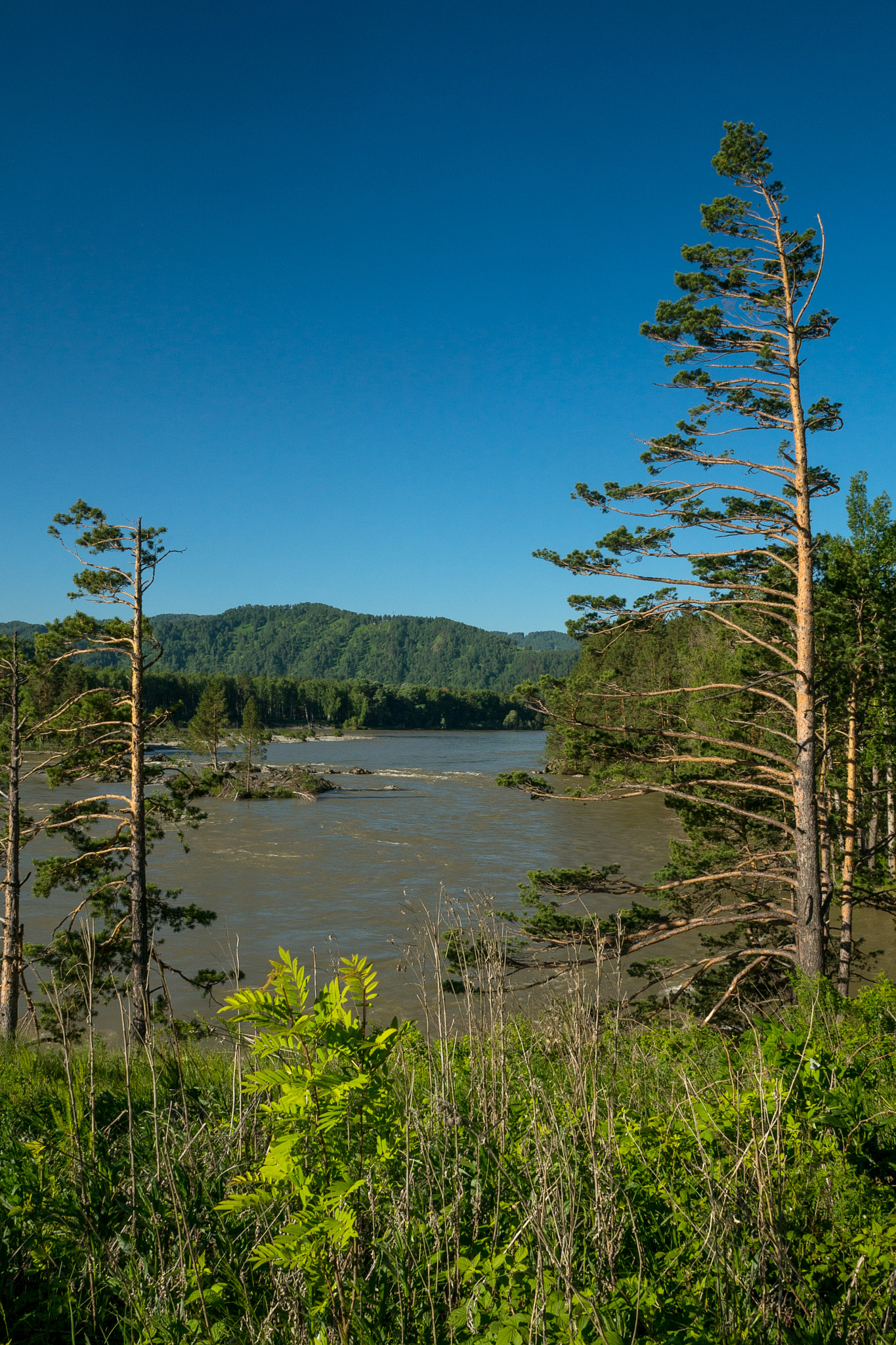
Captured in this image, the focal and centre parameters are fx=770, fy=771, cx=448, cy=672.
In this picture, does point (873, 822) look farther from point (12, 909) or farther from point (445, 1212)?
point (445, 1212)

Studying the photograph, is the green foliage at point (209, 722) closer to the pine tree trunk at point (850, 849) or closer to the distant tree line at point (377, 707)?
the pine tree trunk at point (850, 849)

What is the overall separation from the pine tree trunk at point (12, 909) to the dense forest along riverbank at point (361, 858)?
3019 mm

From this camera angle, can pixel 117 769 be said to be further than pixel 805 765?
Yes

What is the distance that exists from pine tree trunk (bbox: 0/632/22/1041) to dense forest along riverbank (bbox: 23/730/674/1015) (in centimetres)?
302

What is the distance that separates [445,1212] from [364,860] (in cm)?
2694

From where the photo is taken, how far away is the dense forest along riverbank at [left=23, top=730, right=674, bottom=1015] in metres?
18.2

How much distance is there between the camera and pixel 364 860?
2845 cm

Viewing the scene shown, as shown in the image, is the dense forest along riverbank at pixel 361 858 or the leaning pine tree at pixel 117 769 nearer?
the leaning pine tree at pixel 117 769

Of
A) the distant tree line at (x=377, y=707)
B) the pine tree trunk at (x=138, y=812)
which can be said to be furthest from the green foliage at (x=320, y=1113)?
the distant tree line at (x=377, y=707)

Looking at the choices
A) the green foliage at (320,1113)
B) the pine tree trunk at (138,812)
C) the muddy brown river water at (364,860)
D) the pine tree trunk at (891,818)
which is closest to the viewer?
the green foliage at (320,1113)

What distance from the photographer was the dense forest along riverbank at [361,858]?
18172 mm

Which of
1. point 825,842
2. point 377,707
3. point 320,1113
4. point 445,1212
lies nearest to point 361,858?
point 825,842

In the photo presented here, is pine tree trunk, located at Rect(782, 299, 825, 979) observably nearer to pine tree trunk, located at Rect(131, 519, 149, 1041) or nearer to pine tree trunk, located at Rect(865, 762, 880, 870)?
pine tree trunk, located at Rect(131, 519, 149, 1041)

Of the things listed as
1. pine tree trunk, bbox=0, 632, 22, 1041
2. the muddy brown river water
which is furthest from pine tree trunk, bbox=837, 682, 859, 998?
pine tree trunk, bbox=0, 632, 22, 1041
